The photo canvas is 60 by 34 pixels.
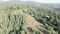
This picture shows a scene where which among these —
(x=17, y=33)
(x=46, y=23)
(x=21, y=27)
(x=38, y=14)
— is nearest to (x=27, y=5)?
(x=38, y=14)

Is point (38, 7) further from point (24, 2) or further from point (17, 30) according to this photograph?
point (17, 30)

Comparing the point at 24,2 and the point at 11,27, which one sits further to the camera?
the point at 24,2

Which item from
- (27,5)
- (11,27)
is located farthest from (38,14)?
(11,27)

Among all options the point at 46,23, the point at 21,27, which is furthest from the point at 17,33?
the point at 46,23

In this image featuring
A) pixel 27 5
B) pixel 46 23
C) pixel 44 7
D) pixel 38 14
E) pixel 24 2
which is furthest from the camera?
pixel 24 2

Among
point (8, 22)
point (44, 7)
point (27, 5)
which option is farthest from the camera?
point (27, 5)

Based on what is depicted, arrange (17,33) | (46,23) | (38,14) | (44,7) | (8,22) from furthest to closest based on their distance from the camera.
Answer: (44,7) < (38,14) < (46,23) < (8,22) < (17,33)

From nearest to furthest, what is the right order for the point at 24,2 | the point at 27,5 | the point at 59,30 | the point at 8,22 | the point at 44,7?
the point at 59,30 → the point at 8,22 → the point at 44,7 → the point at 27,5 → the point at 24,2

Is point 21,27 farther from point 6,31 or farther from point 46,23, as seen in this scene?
point 46,23

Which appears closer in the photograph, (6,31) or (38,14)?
(6,31)
